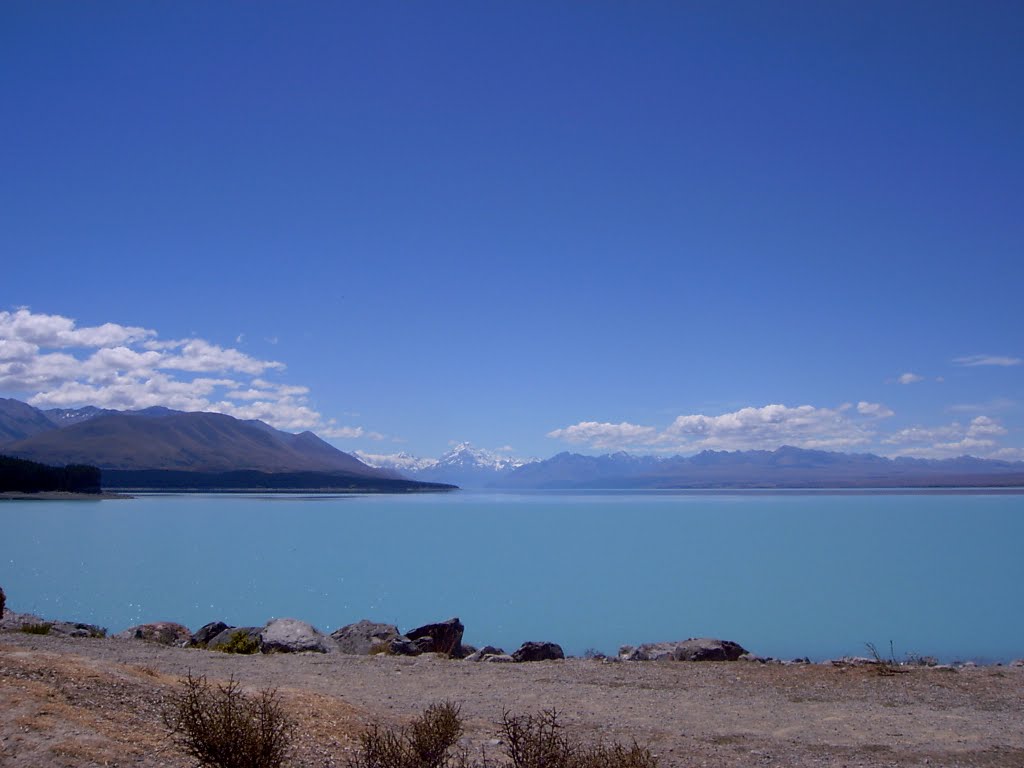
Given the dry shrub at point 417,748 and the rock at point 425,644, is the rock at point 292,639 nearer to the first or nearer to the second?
the rock at point 425,644

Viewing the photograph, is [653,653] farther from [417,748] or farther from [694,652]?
[417,748]

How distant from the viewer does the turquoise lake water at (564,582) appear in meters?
24.1

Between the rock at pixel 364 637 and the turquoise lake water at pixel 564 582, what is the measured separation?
21.2ft

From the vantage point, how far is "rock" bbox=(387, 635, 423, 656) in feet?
45.8

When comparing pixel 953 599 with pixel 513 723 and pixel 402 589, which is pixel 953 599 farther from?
pixel 513 723

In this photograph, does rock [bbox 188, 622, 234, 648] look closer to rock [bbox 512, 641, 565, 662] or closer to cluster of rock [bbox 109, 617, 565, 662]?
cluster of rock [bbox 109, 617, 565, 662]

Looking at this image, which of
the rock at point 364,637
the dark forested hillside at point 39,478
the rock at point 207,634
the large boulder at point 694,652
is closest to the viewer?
the large boulder at point 694,652

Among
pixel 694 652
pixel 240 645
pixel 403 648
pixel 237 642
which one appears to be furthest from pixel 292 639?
pixel 694 652

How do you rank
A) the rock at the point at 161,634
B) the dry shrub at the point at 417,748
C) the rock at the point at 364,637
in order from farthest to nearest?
1. the rock at the point at 161,634
2. the rock at the point at 364,637
3. the dry shrub at the point at 417,748

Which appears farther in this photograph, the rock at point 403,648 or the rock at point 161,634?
the rock at point 161,634

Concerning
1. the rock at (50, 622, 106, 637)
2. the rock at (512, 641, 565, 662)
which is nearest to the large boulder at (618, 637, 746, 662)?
the rock at (512, 641, 565, 662)

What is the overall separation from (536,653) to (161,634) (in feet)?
22.8

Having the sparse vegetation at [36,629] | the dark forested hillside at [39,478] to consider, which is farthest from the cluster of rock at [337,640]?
the dark forested hillside at [39,478]

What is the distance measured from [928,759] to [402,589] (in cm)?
2692
